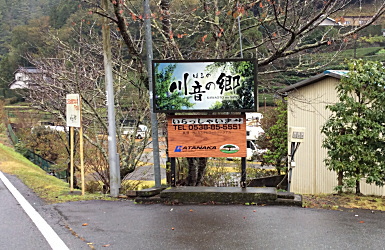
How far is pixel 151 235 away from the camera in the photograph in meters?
5.87

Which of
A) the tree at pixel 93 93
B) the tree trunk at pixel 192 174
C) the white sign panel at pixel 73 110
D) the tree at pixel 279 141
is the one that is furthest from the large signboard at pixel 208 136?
the tree at pixel 279 141

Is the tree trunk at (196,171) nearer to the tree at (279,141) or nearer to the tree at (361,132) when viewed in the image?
the tree at (361,132)

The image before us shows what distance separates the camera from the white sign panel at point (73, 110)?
31.9ft

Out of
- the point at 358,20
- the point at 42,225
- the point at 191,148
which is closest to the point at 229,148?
the point at 191,148

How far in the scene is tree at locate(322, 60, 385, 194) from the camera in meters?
9.71

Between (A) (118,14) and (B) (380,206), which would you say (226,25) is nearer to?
(A) (118,14)

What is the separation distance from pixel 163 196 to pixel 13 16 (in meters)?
76.9

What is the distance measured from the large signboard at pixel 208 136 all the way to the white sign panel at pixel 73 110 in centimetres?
248

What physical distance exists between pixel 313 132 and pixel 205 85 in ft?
39.3

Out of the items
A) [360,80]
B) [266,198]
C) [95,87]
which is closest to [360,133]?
[360,80]

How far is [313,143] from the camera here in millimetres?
19219

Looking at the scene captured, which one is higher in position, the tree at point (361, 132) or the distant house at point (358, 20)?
the distant house at point (358, 20)

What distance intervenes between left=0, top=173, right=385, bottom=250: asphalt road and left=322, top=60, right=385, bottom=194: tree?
7.13 feet

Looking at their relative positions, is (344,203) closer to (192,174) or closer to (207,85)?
(207,85)
